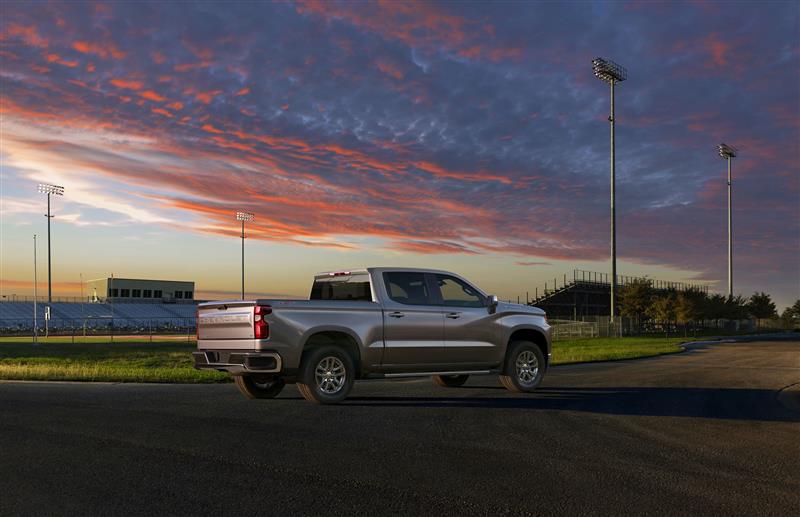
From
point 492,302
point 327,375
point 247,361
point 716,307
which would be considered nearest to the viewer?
point 247,361

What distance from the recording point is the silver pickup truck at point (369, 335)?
1074cm

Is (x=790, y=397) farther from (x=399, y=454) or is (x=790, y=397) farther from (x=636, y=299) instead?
(x=636, y=299)

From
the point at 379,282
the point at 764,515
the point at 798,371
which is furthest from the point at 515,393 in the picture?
the point at 798,371

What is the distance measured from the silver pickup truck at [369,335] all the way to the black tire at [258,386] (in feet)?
0.06

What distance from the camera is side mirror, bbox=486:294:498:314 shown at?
12.6 m

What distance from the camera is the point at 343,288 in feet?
41.0

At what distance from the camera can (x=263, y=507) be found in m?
5.36

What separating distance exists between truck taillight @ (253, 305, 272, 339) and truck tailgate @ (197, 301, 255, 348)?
9 centimetres

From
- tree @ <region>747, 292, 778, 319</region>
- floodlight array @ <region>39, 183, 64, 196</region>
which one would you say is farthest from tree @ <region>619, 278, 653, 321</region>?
floodlight array @ <region>39, 183, 64, 196</region>

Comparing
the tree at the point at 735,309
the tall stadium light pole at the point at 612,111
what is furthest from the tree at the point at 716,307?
the tall stadium light pole at the point at 612,111

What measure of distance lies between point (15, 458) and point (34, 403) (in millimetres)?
4911

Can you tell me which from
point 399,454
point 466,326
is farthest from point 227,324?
point 399,454

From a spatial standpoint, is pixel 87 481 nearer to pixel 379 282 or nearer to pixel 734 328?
pixel 379 282

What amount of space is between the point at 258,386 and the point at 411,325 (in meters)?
2.92
